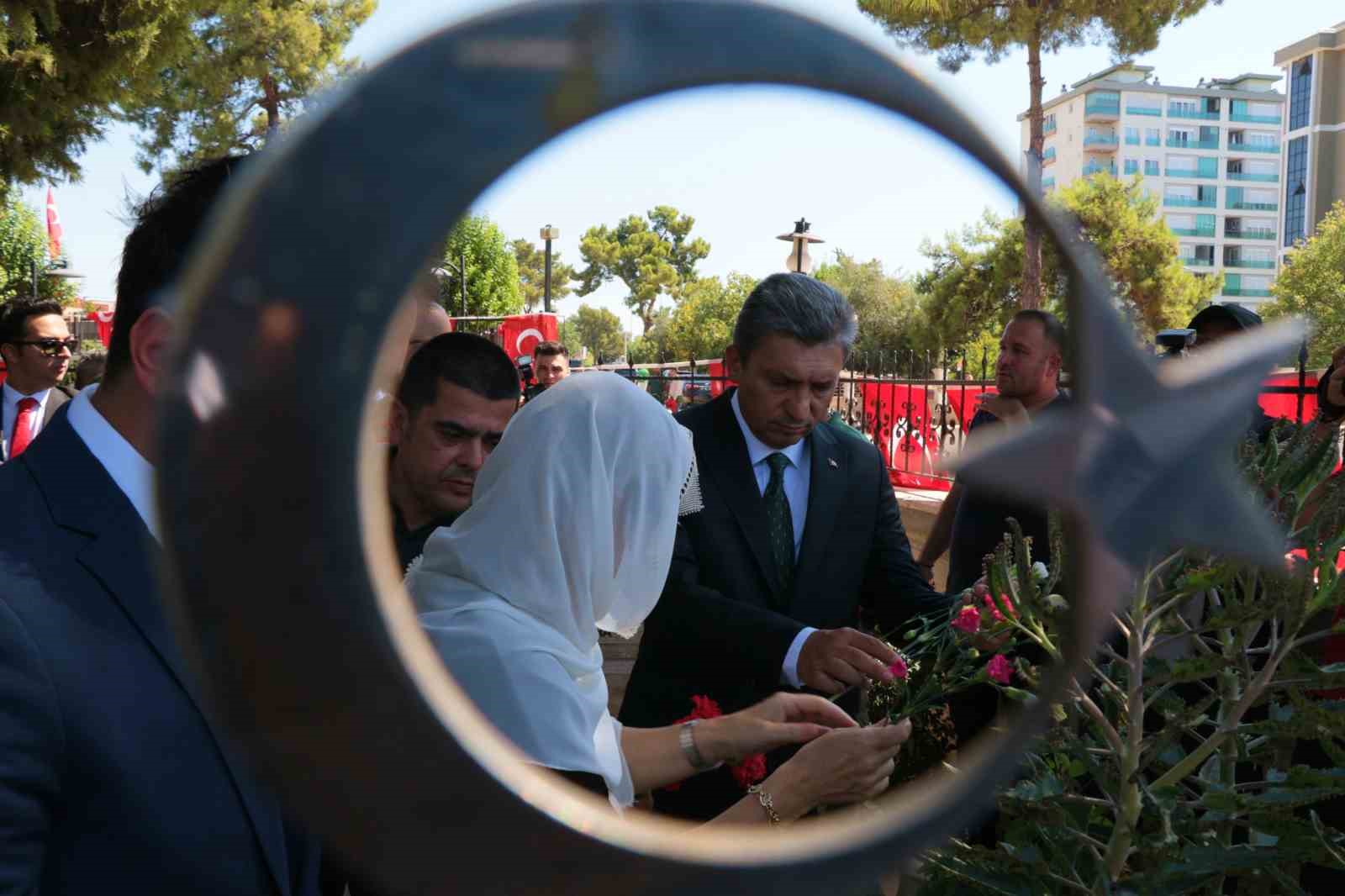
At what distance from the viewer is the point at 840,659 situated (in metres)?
2.42

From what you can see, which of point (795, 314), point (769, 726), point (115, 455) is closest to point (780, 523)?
point (795, 314)

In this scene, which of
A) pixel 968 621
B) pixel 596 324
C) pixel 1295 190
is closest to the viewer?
pixel 596 324

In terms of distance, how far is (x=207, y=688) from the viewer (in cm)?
34

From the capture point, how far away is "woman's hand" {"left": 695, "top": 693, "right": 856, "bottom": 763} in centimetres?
206

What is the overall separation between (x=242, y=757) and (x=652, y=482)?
1.22 m

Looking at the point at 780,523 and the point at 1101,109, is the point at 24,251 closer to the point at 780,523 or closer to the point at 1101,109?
the point at 780,523

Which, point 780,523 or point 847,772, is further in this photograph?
point 780,523

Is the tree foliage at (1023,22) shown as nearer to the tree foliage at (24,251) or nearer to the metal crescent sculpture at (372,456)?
the metal crescent sculpture at (372,456)

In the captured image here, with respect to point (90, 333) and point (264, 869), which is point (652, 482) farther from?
point (90, 333)

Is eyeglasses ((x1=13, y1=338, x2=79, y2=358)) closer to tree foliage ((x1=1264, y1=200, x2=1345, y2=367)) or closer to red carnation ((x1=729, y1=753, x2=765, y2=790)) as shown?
red carnation ((x1=729, y1=753, x2=765, y2=790))

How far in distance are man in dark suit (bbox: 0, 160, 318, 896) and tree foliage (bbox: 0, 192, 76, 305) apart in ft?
108

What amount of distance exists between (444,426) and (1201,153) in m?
116

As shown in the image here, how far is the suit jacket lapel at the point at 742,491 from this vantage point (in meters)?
3.14

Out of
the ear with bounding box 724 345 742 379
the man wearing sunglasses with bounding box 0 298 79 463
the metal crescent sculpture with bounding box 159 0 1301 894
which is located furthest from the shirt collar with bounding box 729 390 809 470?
the man wearing sunglasses with bounding box 0 298 79 463
